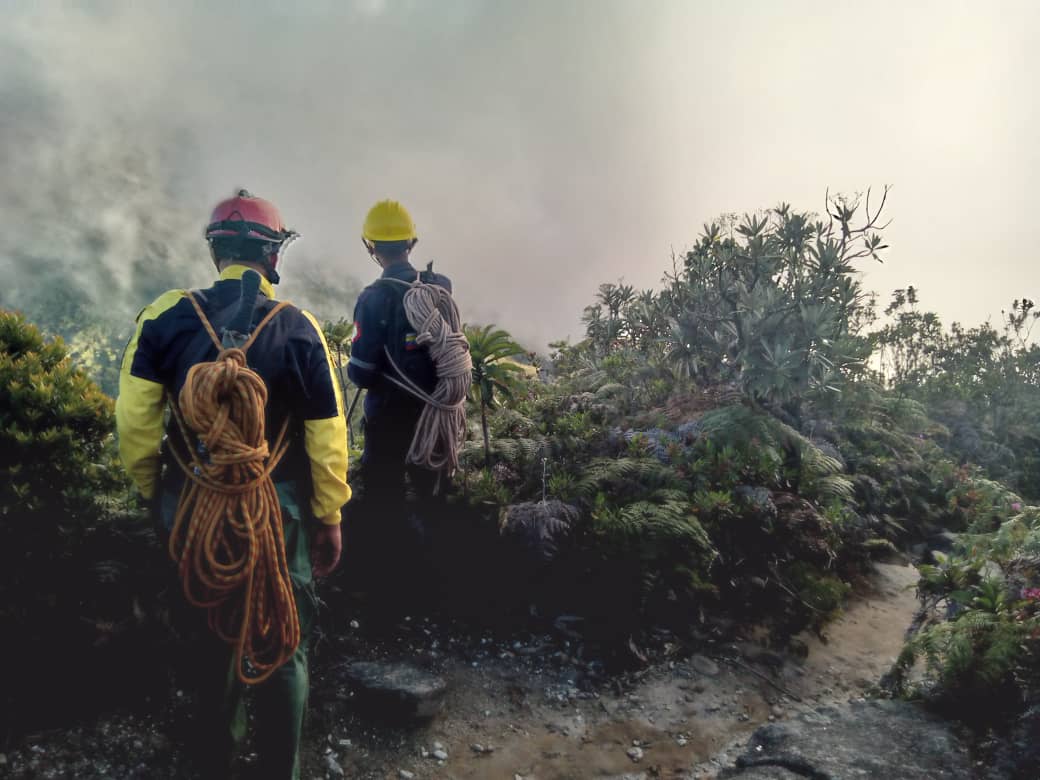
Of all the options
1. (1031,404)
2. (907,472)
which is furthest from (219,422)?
(1031,404)

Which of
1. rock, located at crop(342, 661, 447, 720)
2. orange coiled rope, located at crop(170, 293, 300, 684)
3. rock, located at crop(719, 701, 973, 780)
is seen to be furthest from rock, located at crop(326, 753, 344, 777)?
rock, located at crop(719, 701, 973, 780)

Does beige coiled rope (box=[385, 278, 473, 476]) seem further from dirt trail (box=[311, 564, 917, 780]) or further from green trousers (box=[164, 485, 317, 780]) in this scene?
green trousers (box=[164, 485, 317, 780])

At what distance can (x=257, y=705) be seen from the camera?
8.75 feet

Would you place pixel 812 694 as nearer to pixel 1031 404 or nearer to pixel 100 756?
pixel 100 756

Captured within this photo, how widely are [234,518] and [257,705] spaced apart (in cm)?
90

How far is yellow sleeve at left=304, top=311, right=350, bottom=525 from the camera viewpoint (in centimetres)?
279

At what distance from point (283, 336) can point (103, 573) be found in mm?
2076

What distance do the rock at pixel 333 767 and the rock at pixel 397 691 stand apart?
0.38 m

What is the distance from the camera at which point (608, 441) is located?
6.66 m

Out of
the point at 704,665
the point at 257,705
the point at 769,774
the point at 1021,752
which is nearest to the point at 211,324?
the point at 257,705

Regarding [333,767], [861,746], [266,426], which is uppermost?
[266,426]

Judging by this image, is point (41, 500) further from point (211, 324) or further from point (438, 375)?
point (438, 375)

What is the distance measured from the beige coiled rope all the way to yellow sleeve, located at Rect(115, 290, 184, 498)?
1946 millimetres

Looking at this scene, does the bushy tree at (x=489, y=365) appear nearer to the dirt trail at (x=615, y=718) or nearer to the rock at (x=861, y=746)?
the dirt trail at (x=615, y=718)
